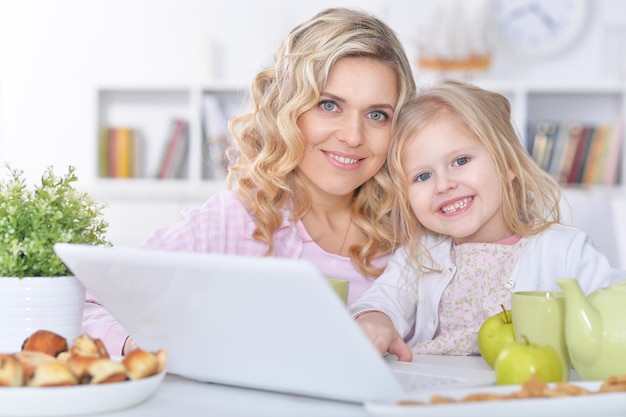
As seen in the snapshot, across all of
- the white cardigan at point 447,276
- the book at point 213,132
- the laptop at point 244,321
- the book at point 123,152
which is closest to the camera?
the laptop at point 244,321

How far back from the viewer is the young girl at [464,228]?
Result: 1459 mm

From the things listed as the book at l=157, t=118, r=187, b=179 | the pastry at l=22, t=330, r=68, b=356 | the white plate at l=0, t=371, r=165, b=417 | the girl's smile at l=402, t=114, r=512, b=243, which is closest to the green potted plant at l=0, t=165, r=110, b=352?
the pastry at l=22, t=330, r=68, b=356

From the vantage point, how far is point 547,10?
3.73 meters

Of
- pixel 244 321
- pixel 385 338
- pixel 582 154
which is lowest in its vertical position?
pixel 385 338

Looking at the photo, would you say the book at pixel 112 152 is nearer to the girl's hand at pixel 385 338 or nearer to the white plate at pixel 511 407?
the girl's hand at pixel 385 338

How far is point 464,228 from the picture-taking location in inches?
58.6

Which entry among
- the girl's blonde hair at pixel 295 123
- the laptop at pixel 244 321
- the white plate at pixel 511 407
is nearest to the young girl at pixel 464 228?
the girl's blonde hair at pixel 295 123

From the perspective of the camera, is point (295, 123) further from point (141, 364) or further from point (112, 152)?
point (112, 152)

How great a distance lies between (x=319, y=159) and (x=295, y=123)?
88 mm

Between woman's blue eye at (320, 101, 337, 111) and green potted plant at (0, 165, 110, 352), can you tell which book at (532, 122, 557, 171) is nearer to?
woman's blue eye at (320, 101, 337, 111)

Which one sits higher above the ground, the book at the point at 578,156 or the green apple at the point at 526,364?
the book at the point at 578,156

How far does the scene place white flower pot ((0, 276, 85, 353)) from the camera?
96cm

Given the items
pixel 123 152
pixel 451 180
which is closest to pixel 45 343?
pixel 451 180

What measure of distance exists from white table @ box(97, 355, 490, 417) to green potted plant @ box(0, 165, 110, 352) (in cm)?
17
